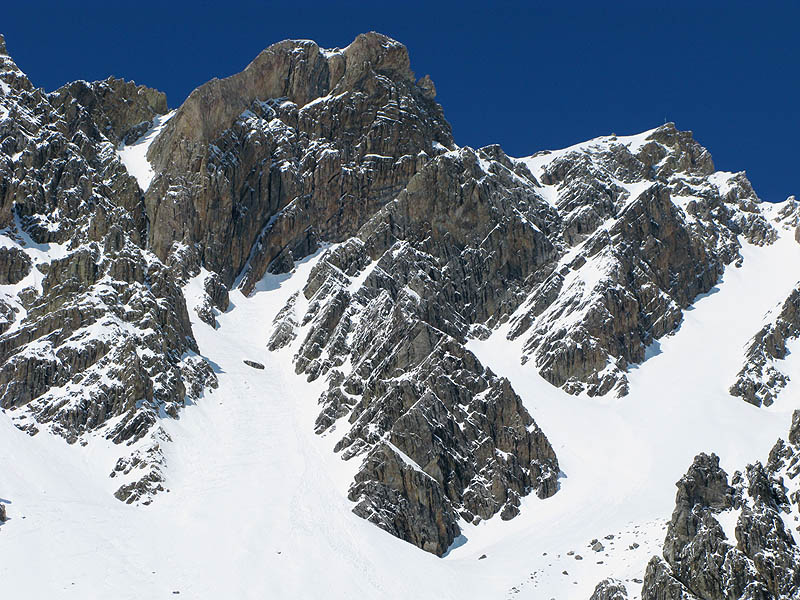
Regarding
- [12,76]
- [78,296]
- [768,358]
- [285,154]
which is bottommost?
[78,296]

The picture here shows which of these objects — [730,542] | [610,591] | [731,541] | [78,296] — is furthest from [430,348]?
[730,542]

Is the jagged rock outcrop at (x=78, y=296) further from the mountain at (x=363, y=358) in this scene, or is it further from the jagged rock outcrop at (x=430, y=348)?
the jagged rock outcrop at (x=430, y=348)

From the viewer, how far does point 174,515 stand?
104125 millimetres

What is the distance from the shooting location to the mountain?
→ 313ft

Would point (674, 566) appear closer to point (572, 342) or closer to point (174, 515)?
point (174, 515)

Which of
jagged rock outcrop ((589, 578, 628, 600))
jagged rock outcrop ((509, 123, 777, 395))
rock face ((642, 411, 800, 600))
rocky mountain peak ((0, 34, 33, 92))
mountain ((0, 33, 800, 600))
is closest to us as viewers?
rock face ((642, 411, 800, 600))

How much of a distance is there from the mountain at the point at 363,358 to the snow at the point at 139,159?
2.59 ft

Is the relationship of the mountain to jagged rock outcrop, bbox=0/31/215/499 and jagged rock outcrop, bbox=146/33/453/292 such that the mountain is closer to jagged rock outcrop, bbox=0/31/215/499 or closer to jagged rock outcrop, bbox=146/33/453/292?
jagged rock outcrop, bbox=0/31/215/499

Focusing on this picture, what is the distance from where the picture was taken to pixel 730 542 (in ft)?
259

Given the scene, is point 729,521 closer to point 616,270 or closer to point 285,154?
point 616,270

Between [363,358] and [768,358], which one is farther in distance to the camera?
[768,358]

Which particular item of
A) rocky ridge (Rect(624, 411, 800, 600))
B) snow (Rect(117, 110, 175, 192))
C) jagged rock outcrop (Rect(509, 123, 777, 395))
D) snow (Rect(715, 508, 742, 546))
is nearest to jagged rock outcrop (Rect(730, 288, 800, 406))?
jagged rock outcrop (Rect(509, 123, 777, 395))

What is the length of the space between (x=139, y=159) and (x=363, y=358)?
7762cm

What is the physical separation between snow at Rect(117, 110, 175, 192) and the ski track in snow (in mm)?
38922
